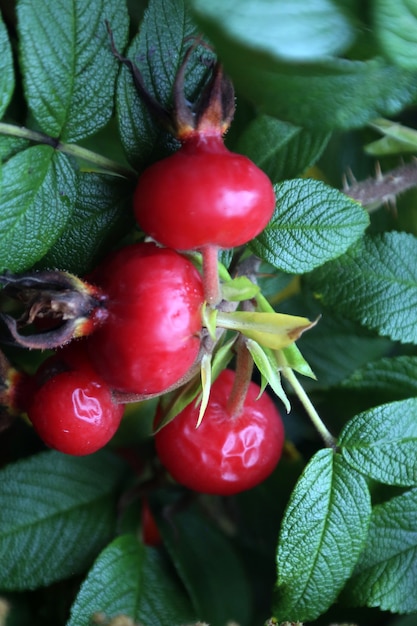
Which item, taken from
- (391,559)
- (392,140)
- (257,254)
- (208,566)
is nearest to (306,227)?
(257,254)

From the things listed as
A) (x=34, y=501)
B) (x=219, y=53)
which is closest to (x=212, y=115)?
(x=219, y=53)

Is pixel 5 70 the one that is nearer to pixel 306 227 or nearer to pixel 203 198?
pixel 203 198

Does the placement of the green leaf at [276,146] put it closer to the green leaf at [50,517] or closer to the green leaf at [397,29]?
the green leaf at [397,29]

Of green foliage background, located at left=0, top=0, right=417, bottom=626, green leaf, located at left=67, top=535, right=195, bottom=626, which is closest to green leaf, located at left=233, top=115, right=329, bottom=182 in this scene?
green foliage background, located at left=0, top=0, right=417, bottom=626

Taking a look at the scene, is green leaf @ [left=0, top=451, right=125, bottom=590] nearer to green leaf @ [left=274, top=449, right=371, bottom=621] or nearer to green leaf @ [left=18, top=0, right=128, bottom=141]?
green leaf @ [left=274, top=449, right=371, bottom=621]

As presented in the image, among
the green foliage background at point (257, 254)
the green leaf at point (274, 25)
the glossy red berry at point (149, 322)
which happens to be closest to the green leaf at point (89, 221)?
the green foliage background at point (257, 254)

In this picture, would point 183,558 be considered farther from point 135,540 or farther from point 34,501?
point 34,501
